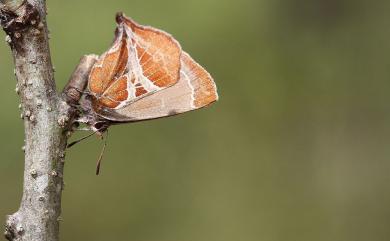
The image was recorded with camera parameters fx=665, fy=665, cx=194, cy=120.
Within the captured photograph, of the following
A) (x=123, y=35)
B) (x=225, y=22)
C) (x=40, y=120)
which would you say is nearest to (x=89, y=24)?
(x=225, y=22)

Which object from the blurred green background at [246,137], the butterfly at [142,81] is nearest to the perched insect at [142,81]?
the butterfly at [142,81]

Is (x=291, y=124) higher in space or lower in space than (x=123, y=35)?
lower

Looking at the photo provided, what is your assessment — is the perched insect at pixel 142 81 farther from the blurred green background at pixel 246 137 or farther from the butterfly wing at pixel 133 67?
the blurred green background at pixel 246 137

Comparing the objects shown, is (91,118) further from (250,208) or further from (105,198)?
(250,208)

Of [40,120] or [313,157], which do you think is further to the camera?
[313,157]

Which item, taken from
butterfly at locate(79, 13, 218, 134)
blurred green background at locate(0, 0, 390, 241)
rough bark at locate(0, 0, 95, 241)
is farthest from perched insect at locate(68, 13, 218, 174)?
blurred green background at locate(0, 0, 390, 241)

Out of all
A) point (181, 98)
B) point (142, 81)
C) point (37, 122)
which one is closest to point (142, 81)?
point (142, 81)

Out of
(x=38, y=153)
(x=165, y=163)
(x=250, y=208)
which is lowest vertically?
(x=250, y=208)
